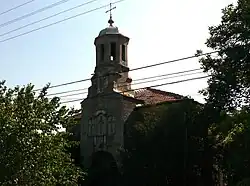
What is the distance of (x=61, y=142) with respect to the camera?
73.2 ft

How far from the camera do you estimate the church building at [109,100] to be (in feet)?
125

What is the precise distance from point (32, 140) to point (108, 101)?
1774cm

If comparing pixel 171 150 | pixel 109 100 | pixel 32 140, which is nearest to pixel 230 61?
pixel 32 140

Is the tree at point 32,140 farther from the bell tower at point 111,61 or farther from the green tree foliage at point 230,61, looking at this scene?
the bell tower at point 111,61

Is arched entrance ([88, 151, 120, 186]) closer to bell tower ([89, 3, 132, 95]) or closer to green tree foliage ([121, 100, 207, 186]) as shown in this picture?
green tree foliage ([121, 100, 207, 186])

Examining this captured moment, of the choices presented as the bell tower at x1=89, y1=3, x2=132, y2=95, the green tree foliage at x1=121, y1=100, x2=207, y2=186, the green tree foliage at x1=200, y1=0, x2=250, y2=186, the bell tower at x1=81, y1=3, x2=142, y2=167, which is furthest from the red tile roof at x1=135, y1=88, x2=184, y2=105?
the green tree foliage at x1=200, y1=0, x2=250, y2=186

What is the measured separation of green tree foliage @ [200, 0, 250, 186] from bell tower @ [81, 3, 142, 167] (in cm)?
1470

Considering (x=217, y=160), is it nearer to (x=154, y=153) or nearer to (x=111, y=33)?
(x=154, y=153)

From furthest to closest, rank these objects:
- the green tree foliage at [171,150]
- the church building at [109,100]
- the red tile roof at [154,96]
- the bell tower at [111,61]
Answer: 1. the red tile roof at [154,96]
2. the bell tower at [111,61]
3. the church building at [109,100]
4. the green tree foliage at [171,150]

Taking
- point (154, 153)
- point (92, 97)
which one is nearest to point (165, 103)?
point (154, 153)

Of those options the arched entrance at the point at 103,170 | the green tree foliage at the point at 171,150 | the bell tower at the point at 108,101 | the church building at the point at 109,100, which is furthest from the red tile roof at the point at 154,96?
the green tree foliage at the point at 171,150

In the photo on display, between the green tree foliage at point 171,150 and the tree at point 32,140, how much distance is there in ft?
34.2

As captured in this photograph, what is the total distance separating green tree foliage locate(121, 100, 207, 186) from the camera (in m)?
32.2

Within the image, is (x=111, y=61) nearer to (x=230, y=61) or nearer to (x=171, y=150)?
(x=171, y=150)
